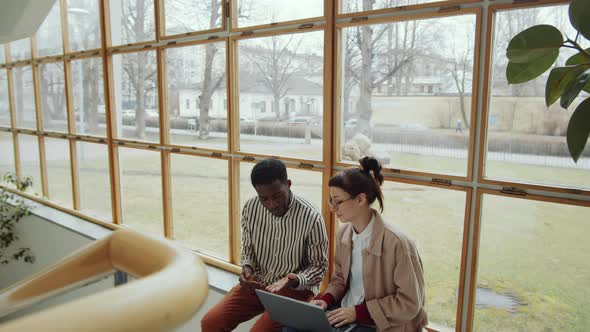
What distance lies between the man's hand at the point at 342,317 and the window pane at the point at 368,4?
1493 mm

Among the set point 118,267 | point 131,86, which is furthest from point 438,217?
point 131,86

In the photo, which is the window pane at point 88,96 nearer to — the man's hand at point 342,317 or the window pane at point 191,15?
the window pane at point 191,15

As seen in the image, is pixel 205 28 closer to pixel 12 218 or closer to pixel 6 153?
pixel 12 218

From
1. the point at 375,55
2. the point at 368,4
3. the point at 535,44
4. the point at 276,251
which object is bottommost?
the point at 276,251

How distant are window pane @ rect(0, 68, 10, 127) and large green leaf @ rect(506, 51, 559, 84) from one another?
637cm

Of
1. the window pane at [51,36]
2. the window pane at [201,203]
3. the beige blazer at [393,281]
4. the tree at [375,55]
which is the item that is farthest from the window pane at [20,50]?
the beige blazer at [393,281]

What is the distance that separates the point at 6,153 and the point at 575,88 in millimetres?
6905

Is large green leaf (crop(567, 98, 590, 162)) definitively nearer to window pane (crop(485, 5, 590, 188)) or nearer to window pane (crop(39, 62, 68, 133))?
window pane (crop(485, 5, 590, 188))

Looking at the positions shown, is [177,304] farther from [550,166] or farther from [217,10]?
[217,10]

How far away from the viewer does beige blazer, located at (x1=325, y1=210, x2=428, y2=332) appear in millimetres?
1771

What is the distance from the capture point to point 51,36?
4.79m

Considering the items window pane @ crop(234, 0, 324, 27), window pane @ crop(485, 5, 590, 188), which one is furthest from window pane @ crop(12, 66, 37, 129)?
window pane @ crop(485, 5, 590, 188)

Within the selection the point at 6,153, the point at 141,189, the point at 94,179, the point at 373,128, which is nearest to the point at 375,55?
the point at 373,128

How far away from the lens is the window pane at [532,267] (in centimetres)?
179
